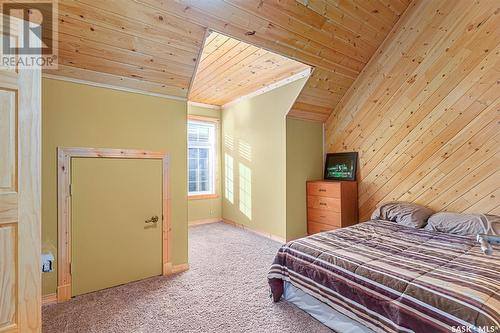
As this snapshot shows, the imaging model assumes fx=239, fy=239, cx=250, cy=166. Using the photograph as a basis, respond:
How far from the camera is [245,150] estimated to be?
475cm

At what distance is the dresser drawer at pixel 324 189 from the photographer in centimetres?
361

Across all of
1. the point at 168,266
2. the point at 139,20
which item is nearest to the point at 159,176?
the point at 168,266

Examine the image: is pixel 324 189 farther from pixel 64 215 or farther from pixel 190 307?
pixel 64 215

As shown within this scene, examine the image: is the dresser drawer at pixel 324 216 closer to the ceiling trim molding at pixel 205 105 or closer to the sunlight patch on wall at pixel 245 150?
the sunlight patch on wall at pixel 245 150

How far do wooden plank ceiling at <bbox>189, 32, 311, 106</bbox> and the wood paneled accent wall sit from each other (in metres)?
1.22

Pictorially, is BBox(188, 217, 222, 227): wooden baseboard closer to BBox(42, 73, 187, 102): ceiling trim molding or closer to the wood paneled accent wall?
BBox(42, 73, 187, 102): ceiling trim molding

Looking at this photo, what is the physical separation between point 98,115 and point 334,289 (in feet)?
8.77

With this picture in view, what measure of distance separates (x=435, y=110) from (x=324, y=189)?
176 cm

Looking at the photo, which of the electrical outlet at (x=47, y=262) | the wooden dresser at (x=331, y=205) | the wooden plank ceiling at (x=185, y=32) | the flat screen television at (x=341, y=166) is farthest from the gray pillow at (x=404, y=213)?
the electrical outlet at (x=47, y=262)

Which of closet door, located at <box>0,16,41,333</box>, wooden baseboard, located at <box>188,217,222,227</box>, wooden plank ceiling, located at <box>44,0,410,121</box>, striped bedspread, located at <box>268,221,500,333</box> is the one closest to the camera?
closet door, located at <box>0,16,41,333</box>

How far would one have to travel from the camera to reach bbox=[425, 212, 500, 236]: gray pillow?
2.42 metres

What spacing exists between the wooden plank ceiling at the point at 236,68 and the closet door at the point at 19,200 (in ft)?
6.53

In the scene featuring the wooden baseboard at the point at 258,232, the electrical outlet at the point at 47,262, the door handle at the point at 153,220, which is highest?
the door handle at the point at 153,220

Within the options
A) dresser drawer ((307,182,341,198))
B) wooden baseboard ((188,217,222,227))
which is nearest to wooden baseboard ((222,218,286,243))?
wooden baseboard ((188,217,222,227))
